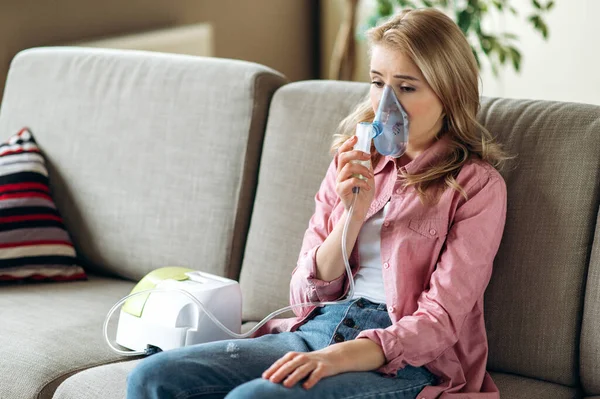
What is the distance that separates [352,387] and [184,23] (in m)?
2.89

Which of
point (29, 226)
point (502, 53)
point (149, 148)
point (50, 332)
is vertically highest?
point (502, 53)

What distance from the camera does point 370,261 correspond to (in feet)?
6.09

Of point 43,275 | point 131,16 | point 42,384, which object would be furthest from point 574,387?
point 131,16

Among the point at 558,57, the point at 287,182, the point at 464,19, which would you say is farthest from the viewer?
the point at 558,57

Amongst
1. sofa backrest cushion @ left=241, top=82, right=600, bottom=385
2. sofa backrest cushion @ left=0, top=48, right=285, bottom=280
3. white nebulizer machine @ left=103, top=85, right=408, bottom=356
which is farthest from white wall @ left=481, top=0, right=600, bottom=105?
white nebulizer machine @ left=103, top=85, right=408, bottom=356

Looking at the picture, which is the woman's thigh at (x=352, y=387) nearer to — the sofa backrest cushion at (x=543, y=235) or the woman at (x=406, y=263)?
the woman at (x=406, y=263)

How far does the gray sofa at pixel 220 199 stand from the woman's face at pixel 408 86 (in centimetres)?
23

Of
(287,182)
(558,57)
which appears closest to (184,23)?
(558,57)

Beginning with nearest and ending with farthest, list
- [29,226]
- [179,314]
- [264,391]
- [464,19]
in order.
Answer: [264,391] → [179,314] → [29,226] → [464,19]

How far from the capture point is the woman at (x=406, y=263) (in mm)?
1664

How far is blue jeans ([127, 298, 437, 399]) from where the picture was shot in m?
1.58

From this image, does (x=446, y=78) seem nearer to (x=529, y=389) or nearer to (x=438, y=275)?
(x=438, y=275)

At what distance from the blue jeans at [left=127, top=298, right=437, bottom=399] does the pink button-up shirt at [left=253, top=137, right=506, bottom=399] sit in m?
0.04

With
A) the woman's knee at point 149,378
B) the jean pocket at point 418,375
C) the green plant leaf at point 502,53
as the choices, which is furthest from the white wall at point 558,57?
the woman's knee at point 149,378
